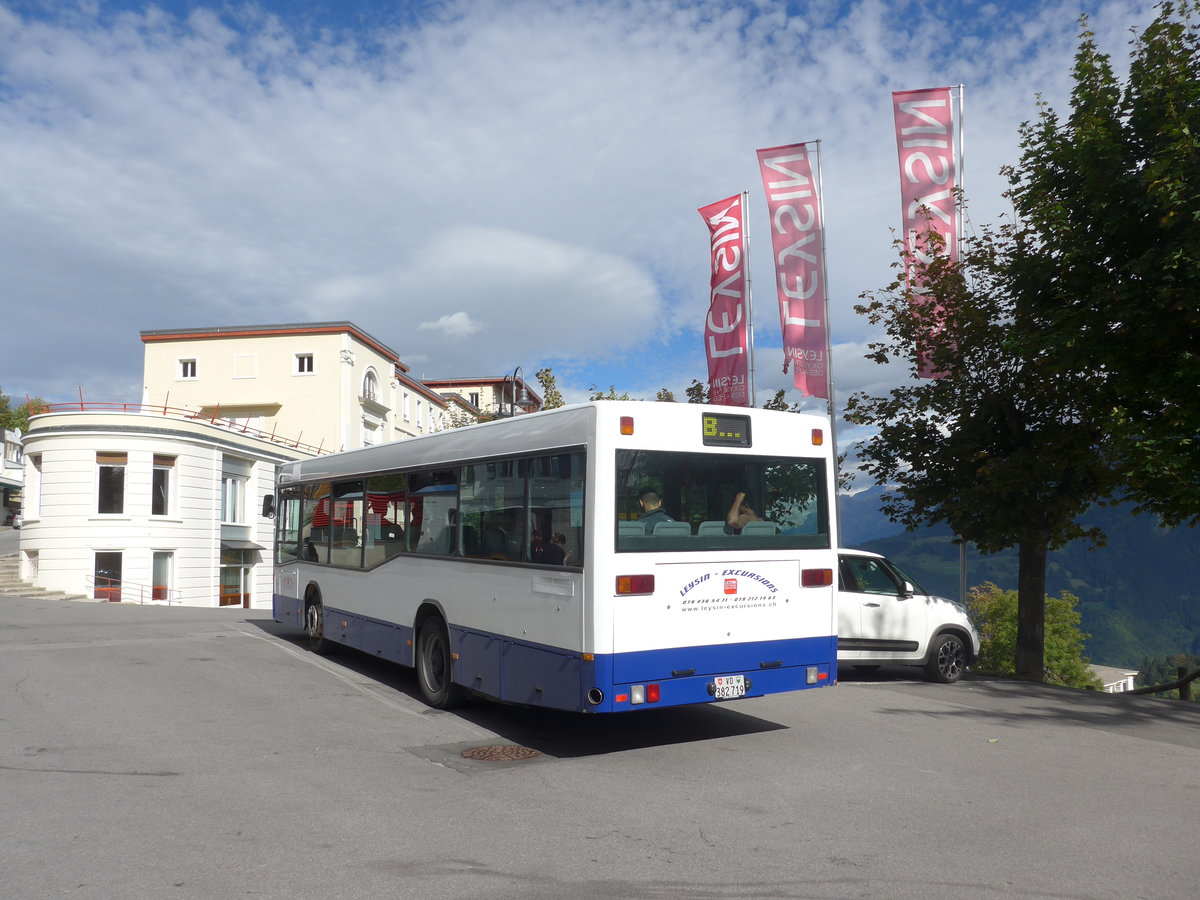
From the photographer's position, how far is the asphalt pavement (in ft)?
15.7

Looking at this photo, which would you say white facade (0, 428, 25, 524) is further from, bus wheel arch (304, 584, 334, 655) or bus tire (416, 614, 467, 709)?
bus tire (416, 614, 467, 709)

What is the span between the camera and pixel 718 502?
7.94 m

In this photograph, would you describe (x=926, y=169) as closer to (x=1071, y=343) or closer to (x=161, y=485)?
(x=1071, y=343)

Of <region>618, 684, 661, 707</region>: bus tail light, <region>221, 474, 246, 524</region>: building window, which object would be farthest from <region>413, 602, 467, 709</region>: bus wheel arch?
<region>221, 474, 246, 524</region>: building window

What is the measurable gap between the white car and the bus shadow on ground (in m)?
2.34

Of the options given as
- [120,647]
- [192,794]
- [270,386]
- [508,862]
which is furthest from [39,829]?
[270,386]

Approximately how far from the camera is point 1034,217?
12.2 m

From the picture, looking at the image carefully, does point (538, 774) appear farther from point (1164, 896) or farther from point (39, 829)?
point (1164, 896)

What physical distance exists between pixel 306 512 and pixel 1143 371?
36.7 feet

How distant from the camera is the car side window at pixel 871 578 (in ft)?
38.6

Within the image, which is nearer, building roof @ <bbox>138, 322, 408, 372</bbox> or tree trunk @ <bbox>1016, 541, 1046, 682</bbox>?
tree trunk @ <bbox>1016, 541, 1046, 682</bbox>

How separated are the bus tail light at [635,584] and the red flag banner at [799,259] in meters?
9.90

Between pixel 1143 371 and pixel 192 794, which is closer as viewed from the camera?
pixel 192 794

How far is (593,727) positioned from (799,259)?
1080cm
